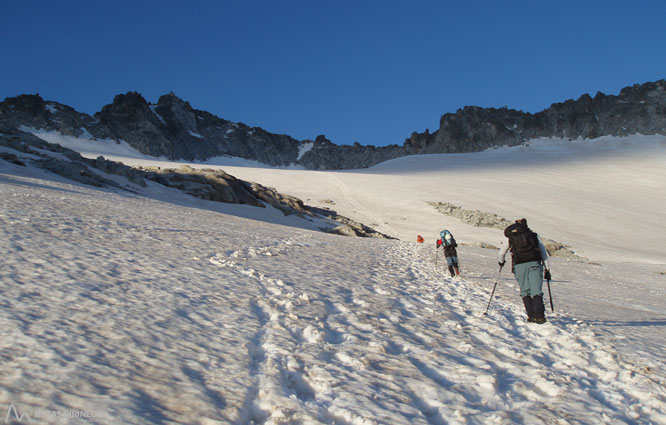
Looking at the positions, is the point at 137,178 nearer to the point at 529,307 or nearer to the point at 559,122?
the point at 529,307

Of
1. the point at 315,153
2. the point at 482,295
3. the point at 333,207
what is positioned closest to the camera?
the point at 482,295

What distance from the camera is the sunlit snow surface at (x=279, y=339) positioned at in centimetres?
346

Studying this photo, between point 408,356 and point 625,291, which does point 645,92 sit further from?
point 408,356

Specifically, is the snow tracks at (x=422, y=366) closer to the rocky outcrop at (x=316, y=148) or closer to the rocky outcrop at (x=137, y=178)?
the rocky outcrop at (x=137, y=178)

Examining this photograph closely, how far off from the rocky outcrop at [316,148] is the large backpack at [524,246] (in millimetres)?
145507

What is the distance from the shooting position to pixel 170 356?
13.7 ft

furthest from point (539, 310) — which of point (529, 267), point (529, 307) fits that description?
point (529, 267)

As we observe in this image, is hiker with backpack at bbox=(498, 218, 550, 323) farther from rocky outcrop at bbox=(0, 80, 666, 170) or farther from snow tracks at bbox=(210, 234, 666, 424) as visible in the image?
rocky outcrop at bbox=(0, 80, 666, 170)

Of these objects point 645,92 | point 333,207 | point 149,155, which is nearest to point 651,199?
point 333,207

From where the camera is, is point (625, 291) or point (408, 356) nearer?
point (408, 356)

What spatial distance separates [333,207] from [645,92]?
449 ft

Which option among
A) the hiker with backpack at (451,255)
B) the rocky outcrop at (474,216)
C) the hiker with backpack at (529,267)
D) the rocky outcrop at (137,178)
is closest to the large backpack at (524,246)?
the hiker with backpack at (529,267)

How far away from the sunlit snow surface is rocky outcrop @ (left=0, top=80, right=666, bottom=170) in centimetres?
14406

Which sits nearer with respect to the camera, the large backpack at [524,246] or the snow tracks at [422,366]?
the snow tracks at [422,366]
